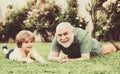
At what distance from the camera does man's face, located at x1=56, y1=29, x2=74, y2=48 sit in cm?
834

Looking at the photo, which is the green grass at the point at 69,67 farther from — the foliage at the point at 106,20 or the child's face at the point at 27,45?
the foliage at the point at 106,20

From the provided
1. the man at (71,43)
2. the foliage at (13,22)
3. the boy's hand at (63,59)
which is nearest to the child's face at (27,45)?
the man at (71,43)

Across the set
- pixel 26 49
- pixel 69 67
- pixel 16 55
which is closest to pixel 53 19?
pixel 16 55

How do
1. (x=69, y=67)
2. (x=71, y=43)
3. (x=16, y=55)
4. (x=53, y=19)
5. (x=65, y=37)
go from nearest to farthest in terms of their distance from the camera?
(x=69, y=67) < (x=65, y=37) < (x=71, y=43) < (x=16, y=55) < (x=53, y=19)

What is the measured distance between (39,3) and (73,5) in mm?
1284

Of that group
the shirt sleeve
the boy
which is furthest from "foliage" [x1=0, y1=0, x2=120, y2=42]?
the boy

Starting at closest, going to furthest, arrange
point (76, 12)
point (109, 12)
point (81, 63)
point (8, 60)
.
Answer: point (81, 63) → point (8, 60) → point (109, 12) → point (76, 12)

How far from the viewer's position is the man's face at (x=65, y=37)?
8.34 metres

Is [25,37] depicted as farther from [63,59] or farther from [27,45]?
[63,59]

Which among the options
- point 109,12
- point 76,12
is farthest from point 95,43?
point 76,12

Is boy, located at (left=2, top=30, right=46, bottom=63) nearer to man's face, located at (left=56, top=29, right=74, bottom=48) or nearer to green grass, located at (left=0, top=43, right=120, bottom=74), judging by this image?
green grass, located at (left=0, top=43, right=120, bottom=74)

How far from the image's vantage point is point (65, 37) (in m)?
8.38

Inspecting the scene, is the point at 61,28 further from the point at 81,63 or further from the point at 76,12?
the point at 76,12

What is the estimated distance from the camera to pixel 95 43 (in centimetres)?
917
